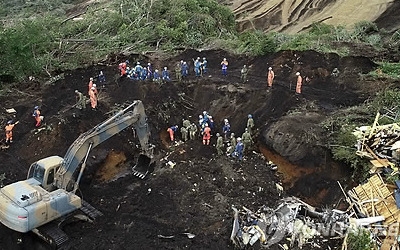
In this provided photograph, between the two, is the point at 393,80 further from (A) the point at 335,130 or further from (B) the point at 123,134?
(B) the point at 123,134

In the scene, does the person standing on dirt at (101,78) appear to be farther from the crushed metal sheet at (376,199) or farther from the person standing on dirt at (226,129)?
the crushed metal sheet at (376,199)

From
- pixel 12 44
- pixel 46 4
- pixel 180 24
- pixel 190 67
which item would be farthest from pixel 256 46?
pixel 46 4

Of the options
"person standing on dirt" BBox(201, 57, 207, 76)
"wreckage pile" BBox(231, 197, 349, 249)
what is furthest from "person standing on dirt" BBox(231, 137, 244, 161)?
"person standing on dirt" BBox(201, 57, 207, 76)

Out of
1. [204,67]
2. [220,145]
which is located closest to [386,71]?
[204,67]

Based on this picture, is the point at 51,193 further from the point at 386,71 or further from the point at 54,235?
the point at 386,71

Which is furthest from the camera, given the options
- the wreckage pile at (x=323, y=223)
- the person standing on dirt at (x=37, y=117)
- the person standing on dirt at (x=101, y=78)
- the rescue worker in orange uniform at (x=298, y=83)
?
Answer: the person standing on dirt at (x=101, y=78)

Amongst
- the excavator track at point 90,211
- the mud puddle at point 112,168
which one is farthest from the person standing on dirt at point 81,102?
the excavator track at point 90,211

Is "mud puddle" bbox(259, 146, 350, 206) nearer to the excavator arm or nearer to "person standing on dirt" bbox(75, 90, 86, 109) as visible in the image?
the excavator arm
